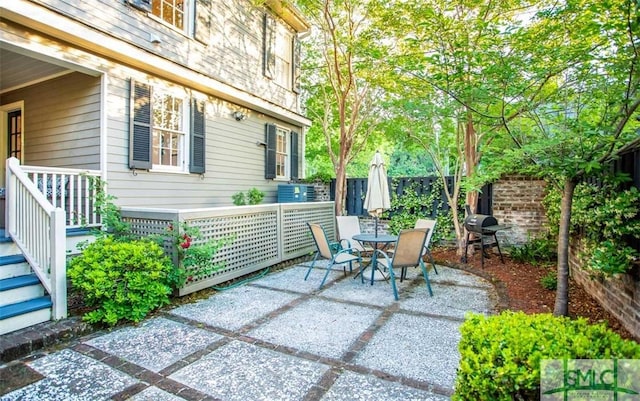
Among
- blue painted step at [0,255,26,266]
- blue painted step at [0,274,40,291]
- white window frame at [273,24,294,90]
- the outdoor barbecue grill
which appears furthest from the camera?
white window frame at [273,24,294,90]

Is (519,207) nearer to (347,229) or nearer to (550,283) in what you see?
(550,283)

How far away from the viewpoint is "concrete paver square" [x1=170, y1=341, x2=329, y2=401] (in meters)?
2.48

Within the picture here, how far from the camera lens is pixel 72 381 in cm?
262

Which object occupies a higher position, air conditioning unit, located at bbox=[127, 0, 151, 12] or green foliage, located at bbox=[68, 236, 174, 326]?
air conditioning unit, located at bbox=[127, 0, 151, 12]

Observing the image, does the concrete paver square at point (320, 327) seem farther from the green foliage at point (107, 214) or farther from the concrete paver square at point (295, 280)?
the green foliage at point (107, 214)

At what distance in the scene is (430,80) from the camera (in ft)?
15.3

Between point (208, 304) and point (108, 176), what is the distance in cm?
245

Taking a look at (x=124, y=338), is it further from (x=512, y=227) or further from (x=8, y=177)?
(x=512, y=227)

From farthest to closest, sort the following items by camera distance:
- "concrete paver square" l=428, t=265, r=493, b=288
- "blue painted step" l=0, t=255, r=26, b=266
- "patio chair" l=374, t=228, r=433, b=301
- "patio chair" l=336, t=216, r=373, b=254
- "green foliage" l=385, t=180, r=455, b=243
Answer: "green foliage" l=385, t=180, r=455, b=243, "patio chair" l=336, t=216, r=373, b=254, "concrete paver square" l=428, t=265, r=493, b=288, "patio chair" l=374, t=228, r=433, b=301, "blue painted step" l=0, t=255, r=26, b=266

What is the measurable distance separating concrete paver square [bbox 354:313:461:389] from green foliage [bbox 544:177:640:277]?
1.51 meters

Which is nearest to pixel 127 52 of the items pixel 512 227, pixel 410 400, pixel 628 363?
pixel 410 400

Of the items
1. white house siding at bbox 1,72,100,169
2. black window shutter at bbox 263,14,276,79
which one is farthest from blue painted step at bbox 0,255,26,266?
black window shutter at bbox 263,14,276,79

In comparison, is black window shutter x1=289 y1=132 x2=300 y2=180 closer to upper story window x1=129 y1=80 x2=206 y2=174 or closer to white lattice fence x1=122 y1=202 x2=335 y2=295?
white lattice fence x1=122 y1=202 x2=335 y2=295

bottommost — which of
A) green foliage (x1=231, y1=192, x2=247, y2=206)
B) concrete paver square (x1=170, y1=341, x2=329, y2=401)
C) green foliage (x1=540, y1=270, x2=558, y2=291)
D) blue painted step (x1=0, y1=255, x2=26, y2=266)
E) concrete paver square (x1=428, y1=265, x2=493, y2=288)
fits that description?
concrete paver square (x1=170, y1=341, x2=329, y2=401)
